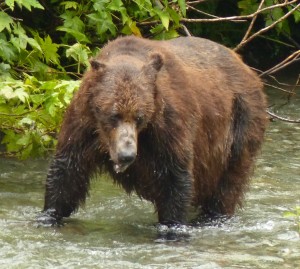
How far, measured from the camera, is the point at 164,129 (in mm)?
6984

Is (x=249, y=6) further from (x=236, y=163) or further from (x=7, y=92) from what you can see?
(x=7, y=92)

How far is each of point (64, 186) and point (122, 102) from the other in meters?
1.04

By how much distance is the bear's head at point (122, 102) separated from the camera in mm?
Result: 6605

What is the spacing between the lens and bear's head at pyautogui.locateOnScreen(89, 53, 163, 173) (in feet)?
21.7

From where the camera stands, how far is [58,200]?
7434 mm

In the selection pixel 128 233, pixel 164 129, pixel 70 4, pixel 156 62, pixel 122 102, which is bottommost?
pixel 128 233

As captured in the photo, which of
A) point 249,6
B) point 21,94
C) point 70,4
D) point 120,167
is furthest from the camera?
point 249,6

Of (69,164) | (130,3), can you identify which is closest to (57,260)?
(69,164)

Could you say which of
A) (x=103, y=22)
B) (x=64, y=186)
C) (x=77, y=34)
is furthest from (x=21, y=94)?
(x=103, y=22)

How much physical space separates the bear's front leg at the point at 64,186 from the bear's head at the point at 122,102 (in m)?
0.36

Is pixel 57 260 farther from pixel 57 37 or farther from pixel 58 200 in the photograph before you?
pixel 57 37

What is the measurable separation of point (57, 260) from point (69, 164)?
87 cm

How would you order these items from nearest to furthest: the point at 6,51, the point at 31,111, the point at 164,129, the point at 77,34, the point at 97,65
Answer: the point at 97,65
the point at 164,129
the point at 31,111
the point at 6,51
the point at 77,34

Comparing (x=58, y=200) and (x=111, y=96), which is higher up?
(x=111, y=96)
